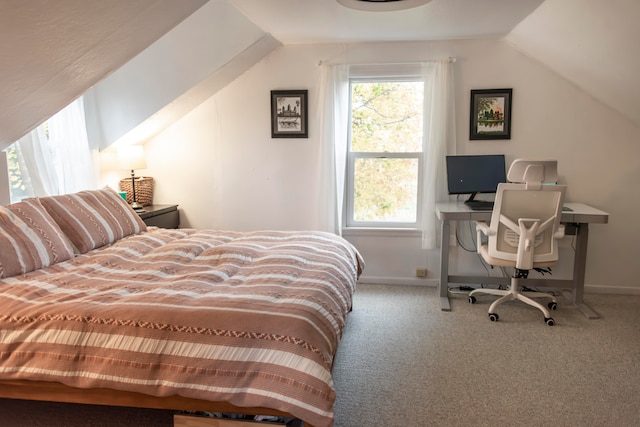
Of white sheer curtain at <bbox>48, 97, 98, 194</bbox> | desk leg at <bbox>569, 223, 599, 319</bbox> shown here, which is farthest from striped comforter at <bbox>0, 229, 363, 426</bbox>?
desk leg at <bbox>569, 223, 599, 319</bbox>

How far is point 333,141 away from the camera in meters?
4.28

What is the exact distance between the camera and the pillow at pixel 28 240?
245cm

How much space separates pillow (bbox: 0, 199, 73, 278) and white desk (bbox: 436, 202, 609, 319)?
2.63 meters

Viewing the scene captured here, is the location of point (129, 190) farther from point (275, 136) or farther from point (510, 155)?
point (510, 155)

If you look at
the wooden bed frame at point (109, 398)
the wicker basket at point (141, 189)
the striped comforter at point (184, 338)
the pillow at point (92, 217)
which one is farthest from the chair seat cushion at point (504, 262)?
the wicker basket at point (141, 189)

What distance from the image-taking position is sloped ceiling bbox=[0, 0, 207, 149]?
6.65 feet

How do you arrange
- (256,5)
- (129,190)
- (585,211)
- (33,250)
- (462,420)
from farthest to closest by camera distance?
(129,190) < (585,211) < (256,5) < (33,250) < (462,420)

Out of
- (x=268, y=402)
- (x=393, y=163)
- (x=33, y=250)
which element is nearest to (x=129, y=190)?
(x=33, y=250)

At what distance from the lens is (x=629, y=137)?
3.98 meters

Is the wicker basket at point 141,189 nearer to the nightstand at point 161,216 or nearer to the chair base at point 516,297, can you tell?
the nightstand at point 161,216

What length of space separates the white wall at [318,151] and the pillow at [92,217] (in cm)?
123

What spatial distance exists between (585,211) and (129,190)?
3.83m

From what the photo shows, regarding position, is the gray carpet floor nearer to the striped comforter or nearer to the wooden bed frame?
the wooden bed frame

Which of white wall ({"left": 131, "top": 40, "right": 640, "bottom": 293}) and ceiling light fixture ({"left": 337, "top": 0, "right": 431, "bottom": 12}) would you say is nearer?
ceiling light fixture ({"left": 337, "top": 0, "right": 431, "bottom": 12})
